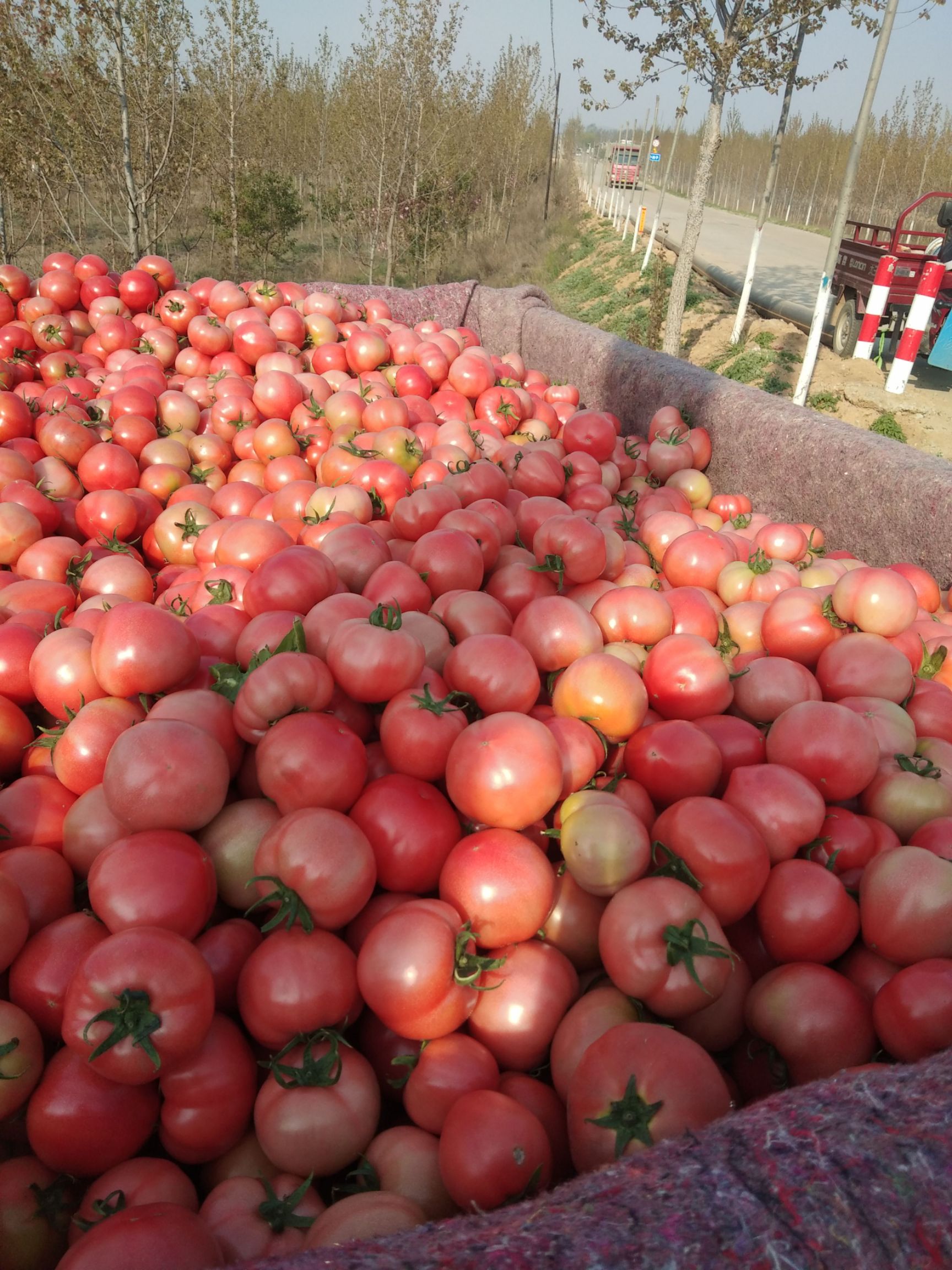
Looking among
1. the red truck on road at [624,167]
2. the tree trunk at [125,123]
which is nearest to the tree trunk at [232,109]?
the tree trunk at [125,123]

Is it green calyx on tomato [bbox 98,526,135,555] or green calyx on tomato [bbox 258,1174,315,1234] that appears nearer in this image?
green calyx on tomato [bbox 258,1174,315,1234]

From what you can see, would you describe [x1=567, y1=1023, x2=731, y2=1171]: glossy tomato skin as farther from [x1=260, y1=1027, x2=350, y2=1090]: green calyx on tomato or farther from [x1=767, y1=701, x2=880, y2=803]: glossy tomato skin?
[x1=767, y1=701, x2=880, y2=803]: glossy tomato skin

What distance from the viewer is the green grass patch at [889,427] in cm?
734

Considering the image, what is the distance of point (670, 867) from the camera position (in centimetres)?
153

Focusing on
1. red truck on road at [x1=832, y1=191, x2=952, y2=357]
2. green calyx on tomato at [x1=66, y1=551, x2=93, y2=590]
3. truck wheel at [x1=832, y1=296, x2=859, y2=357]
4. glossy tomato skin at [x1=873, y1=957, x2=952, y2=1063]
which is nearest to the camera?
glossy tomato skin at [x1=873, y1=957, x2=952, y2=1063]

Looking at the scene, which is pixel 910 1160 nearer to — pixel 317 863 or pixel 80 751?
pixel 317 863

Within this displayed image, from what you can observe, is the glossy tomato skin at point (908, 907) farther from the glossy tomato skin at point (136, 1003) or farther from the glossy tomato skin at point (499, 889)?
the glossy tomato skin at point (136, 1003)

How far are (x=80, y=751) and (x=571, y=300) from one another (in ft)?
54.4

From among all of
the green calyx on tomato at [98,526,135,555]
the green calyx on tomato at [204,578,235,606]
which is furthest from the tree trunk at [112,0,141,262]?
the green calyx on tomato at [204,578,235,606]

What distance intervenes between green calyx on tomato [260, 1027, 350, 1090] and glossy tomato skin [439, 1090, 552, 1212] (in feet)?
0.76

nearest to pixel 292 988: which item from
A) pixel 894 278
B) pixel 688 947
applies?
pixel 688 947

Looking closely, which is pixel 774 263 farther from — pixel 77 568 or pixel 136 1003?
pixel 136 1003

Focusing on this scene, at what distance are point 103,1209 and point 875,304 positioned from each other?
1009 cm

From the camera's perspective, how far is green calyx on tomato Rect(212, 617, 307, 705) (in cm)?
181
